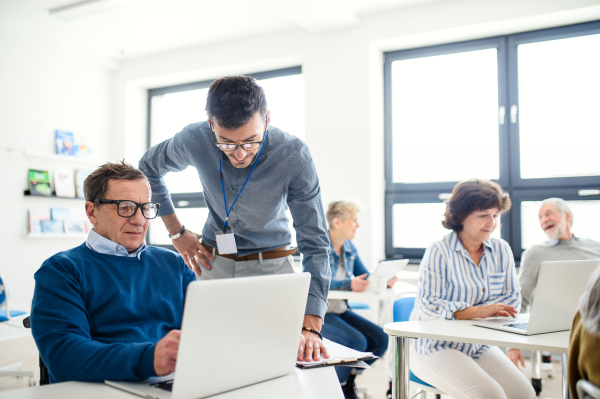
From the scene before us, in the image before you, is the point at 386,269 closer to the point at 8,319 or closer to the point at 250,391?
the point at 250,391

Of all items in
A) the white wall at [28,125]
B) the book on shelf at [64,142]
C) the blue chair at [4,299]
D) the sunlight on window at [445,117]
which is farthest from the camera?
the book on shelf at [64,142]

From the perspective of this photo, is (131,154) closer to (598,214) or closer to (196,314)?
(598,214)

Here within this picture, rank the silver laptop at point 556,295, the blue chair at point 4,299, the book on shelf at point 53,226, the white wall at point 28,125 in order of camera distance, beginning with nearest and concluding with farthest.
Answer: the silver laptop at point 556,295 < the blue chair at point 4,299 < the white wall at point 28,125 < the book on shelf at point 53,226

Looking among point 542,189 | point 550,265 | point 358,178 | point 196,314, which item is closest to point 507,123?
point 542,189

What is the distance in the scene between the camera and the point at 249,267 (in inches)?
68.4

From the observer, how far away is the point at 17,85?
15.9 ft

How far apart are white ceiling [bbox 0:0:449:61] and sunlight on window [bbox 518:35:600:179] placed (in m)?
1.20

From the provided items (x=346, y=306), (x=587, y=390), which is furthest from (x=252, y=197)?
(x=346, y=306)

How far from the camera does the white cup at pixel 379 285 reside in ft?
9.81

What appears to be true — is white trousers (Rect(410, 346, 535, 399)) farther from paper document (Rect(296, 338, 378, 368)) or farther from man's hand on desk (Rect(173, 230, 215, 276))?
man's hand on desk (Rect(173, 230, 215, 276))

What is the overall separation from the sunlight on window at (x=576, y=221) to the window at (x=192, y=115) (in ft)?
7.24

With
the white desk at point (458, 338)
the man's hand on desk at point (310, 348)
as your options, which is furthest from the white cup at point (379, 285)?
Answer: the man's hand on desk at point (310, 348)

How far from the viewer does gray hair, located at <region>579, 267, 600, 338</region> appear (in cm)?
79

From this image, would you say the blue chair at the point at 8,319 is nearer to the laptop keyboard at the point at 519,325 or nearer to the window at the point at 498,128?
the laptop keyboard at the point at 519,325
